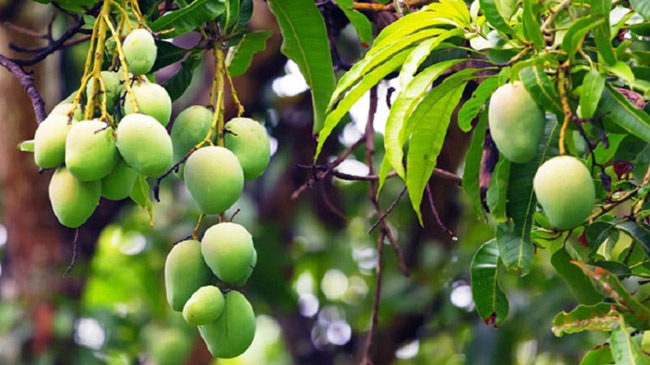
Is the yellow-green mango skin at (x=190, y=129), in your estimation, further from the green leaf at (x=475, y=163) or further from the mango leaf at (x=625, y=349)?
the mango leaf at (x=625, y=349)

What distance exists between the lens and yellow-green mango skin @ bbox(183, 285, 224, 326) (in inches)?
42.0

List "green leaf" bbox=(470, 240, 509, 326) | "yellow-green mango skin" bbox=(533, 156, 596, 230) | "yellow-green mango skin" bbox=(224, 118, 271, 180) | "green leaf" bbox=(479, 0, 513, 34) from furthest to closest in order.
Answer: "green leaf" bbox=(470, 240, 509, 326) → "yellow-green mango skin" bbox=(224, 118, 271, 180) → "green leaf" bbox=(479, 0, 513, 34) → "yellow-green mango skin" bbox=(533, 156, 596, 230)

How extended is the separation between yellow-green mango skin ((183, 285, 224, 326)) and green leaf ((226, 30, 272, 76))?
0.42 meters

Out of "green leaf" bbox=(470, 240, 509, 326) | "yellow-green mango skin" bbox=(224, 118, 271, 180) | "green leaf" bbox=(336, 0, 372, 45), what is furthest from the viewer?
"green leaf" bbox=(336, 0, 372, 45)

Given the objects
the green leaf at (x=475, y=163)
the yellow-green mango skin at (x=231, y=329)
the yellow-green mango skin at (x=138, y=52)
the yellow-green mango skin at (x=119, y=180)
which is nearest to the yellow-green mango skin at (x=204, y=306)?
the yellow-green mango skin at (x=231, y=329)

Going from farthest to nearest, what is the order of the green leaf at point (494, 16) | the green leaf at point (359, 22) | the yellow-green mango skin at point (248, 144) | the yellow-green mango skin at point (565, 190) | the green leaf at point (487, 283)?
1. the green leaf at point (359, 22)
2. the green leaf at point (487, 283)
3. the yellow-green mango skin at point (248, 144)
4. the green leaf at point (494, 16)
5. the yellow-green mango skin at point (565, 190)

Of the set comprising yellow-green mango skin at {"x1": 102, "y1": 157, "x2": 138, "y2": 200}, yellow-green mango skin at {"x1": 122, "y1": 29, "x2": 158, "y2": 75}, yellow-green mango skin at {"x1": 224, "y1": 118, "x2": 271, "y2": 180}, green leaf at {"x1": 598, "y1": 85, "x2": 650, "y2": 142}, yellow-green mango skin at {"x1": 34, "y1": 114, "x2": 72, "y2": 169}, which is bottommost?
yellow-green mango skin at {"x1": 224, "y1": 118, "x2": 271, "y2": 180}

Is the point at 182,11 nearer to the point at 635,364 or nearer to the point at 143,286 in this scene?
the point at 635,364

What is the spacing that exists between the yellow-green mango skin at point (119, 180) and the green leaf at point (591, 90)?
48 centimetres

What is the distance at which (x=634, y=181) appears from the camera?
1323 mm

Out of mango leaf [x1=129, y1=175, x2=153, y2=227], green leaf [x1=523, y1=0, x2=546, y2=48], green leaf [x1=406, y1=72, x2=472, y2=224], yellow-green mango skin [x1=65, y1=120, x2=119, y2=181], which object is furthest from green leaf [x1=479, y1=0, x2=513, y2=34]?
mango leaf [x1=129, y1=175, x2=153, y2=227]

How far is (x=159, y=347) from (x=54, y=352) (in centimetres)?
34

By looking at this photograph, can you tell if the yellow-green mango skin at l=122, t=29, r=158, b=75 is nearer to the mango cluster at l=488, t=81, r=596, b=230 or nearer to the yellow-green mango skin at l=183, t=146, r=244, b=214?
the yellow-green mango skin at l=183, t=146, r=244, b=214

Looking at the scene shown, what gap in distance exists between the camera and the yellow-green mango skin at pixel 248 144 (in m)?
1.16
